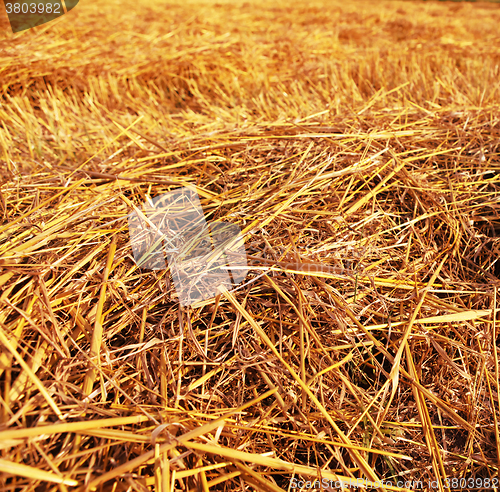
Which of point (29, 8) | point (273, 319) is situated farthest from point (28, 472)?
point (29, 8)

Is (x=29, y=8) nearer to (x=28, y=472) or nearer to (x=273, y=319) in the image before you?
(x=273, y=319)

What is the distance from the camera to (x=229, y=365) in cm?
83

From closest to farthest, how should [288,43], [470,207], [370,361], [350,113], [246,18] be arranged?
1. [370,361]
2. [470,207]
3. [350,113]
4. [288,43]
5. [246,18]

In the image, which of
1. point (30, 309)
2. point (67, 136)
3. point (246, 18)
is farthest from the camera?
point (246, 18)

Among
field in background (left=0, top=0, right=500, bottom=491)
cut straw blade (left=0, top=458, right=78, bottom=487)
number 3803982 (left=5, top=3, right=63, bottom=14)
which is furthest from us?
number 3803982 (left=5, top=3, right=63, bottom=14)

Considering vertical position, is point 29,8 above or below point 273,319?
above

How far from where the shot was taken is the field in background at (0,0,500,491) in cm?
69

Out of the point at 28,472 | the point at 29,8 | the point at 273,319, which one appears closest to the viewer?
the point at 28,472

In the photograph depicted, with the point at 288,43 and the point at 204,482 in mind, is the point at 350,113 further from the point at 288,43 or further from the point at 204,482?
the point at 288,43

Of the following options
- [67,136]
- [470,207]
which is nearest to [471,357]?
[470,207]

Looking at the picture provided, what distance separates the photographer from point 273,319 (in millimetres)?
887

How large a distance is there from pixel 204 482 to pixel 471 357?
0.75m

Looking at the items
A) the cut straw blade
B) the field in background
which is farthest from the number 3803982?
the cut straw blade

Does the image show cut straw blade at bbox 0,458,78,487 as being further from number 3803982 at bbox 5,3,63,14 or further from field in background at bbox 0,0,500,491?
number 3803982 at bbox 5,3,63,14
